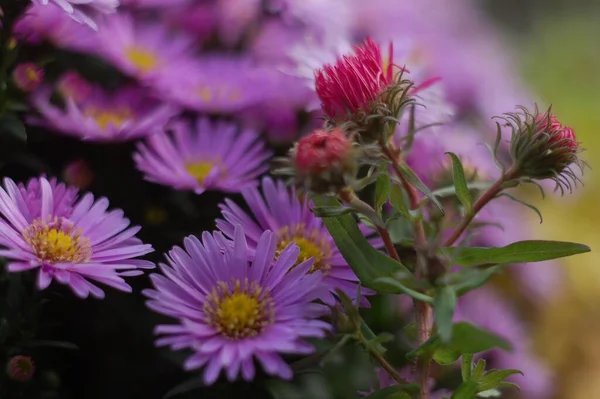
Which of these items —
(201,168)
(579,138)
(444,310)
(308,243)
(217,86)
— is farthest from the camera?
(579,138)

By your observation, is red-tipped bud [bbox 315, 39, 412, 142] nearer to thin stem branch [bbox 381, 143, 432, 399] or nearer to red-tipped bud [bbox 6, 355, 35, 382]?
thin stem branch [bbox 381, 143, 432, 399]

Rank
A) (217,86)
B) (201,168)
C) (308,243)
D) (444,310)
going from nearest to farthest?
(444,310), (308,243), (201,168), (217,86)

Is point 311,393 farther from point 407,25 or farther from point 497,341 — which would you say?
point 407,25

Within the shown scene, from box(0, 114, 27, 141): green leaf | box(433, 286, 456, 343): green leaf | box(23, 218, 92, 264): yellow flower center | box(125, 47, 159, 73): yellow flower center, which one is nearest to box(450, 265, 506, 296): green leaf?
box(433, 286, 456, 343): green leaf

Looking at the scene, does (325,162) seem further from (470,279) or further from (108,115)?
(108,115)

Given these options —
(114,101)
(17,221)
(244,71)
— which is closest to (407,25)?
(244,71)

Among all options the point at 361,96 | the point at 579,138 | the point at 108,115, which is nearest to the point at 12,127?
the point at 108,115

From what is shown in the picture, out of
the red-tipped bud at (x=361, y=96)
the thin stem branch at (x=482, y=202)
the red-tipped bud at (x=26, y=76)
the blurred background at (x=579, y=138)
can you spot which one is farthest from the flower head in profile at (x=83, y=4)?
the blurred background at (x=579, y=138)
